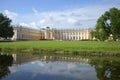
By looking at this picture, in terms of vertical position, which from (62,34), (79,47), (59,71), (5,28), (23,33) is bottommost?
(59,71)

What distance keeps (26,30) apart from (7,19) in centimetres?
8375

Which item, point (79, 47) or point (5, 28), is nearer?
point (79, 47)

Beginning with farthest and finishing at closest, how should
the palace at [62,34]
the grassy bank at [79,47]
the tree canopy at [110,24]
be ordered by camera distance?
the palace at [62,34] < the tree canopy at [110,24] < the grassy bank at [79,47]

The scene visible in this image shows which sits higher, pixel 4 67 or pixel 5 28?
pixel 5 28

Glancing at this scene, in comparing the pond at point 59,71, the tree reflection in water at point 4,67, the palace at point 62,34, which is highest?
the palace at point 62,34

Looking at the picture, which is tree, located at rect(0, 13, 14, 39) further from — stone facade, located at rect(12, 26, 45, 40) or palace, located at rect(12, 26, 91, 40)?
palace, located at rect(12, 26, 91, 40)

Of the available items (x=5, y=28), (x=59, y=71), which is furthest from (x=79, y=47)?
(x=5, y=28)

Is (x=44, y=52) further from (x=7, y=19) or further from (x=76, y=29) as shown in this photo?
(x=76, y=29)

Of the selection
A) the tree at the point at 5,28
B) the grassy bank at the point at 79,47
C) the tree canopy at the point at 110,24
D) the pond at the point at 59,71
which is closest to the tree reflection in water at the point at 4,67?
the pond at the point at 59,71

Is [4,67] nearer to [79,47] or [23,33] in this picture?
[79,47]

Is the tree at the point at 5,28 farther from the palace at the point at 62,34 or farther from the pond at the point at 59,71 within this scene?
the palace at the point at 62,34

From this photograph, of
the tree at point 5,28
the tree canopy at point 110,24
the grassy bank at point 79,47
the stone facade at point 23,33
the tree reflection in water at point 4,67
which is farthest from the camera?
the stone facade at point 23,33

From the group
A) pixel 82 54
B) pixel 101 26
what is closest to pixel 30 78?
pixel 82 54

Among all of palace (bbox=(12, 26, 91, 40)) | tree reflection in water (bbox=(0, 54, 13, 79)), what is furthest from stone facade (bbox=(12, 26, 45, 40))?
tree reflection in water (bbox=(0, 54, 13, 79))
